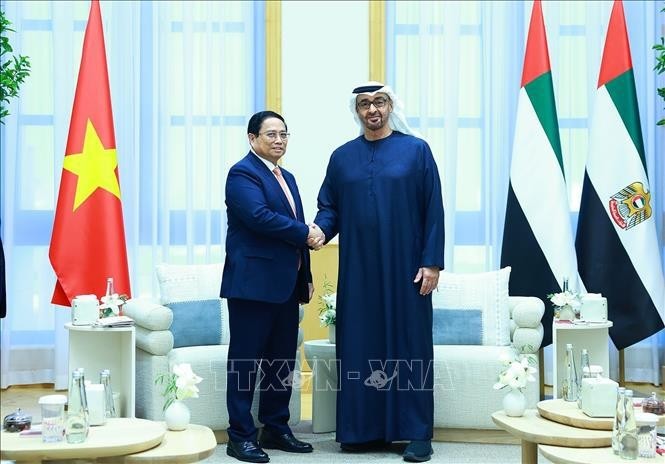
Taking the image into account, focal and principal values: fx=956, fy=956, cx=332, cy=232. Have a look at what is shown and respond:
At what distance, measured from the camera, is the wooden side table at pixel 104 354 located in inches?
173

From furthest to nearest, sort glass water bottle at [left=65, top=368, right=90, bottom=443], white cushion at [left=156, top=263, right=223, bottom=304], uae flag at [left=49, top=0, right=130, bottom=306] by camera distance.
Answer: uae flag at [left=49, top=0, right=130, bottom=306]
white cushion at [left=156, top=263, right=223, bottom=304]
glass water bottle at [left=65, top=368, right=90, bottom=443]

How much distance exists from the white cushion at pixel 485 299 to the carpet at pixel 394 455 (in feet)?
1.81

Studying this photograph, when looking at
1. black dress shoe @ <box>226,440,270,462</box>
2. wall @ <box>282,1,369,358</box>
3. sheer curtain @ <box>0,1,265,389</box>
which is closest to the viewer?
black dress shoe @ <box>226,440,270,462</box>

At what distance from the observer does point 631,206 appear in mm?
5391

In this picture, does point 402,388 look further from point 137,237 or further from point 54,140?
point 54,140

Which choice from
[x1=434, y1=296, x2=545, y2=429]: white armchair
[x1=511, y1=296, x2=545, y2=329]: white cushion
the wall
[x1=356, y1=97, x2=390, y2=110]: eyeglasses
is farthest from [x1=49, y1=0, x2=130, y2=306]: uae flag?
[x1=511, y1=296, x2=545, y2=329]: white cushion

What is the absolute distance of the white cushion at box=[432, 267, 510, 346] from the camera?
15.1 feet

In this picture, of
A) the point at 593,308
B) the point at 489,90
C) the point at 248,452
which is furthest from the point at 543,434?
the point at 489,90

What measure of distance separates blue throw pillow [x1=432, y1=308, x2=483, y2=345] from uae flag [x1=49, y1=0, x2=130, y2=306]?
1.82 metres

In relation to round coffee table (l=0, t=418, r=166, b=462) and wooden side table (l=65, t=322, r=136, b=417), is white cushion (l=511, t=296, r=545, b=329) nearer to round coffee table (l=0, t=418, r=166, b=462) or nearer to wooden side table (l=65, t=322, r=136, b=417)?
wooden side table (l=65, t=322, r=136, b=417)

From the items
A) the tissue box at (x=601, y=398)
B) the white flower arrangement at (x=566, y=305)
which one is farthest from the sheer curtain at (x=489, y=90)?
the tissue box at (x=601, y=398)

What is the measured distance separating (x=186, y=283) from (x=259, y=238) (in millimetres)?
711

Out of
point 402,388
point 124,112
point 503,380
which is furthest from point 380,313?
point 124,112

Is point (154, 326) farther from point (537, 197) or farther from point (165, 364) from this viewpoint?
point (537, 197)
